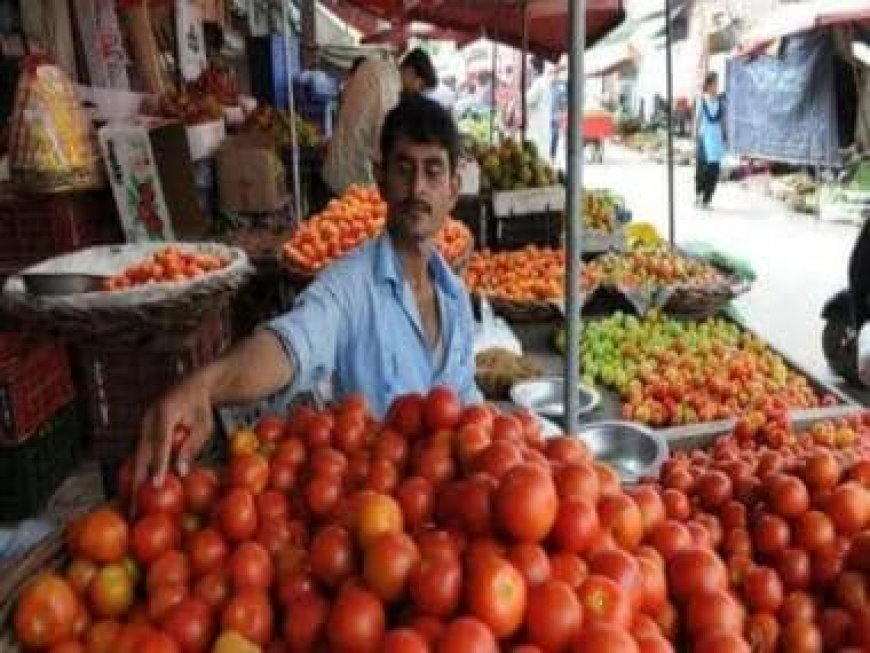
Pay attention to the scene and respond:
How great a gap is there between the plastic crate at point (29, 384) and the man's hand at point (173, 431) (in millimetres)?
2497

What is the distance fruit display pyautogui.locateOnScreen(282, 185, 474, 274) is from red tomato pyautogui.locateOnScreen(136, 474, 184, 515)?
2.92 metres

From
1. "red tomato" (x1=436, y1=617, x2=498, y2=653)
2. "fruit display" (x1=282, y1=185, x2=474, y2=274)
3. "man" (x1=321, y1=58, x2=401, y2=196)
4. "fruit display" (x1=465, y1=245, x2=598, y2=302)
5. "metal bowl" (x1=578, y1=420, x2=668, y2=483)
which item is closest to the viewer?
"red tomato" (x1=436, y1=617, x2=498, y2=653)

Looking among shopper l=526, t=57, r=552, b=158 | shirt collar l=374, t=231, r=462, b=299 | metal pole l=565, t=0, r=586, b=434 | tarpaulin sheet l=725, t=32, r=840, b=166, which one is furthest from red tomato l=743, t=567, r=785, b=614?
shopper l=526, t=57, r=552, b=158

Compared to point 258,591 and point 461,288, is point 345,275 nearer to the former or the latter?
point 461,288

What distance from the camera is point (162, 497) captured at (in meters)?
1.58

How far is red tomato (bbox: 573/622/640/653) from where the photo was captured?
46.4 inches

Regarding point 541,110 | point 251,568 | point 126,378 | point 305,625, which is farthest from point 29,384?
point 541,110

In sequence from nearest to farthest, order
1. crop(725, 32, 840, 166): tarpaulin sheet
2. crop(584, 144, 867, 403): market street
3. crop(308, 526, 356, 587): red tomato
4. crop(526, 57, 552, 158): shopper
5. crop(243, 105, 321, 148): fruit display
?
crop(308, 526, 356, 587): red tomato → crop(243, 105, 321, 148): fruit display → crop(584, 144, 867, 403): market street → crop(725, 32, 840, 166): tarpaulin sheet → crop(526, 57, 552, 158): shopper

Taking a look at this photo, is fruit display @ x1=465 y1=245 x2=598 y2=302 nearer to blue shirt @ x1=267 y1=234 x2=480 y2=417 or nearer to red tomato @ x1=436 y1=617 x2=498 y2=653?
blue shirt @ x1=267 y1=234 x2=480 y2=417

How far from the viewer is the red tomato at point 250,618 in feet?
4.37

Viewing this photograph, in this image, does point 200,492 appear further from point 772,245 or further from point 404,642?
point 772,245

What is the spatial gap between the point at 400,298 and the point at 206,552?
3.77ft

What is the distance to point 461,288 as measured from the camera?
8.95ft

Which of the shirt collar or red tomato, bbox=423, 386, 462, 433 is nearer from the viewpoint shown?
red tomato, bbox=423, 386, 462, 433
